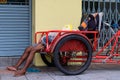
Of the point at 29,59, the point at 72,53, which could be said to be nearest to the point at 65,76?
the point at 72,53

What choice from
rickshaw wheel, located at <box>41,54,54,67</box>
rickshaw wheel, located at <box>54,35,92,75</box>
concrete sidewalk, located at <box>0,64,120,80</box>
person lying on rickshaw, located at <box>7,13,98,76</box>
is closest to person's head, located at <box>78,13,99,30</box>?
person lying on rickshaw, located at <box>7,13,98,76</box>

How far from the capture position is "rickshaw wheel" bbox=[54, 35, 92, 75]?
739 cm

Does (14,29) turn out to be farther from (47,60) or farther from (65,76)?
(65,76)

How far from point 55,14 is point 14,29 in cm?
124

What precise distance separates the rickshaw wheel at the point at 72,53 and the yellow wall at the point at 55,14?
3.31 ft

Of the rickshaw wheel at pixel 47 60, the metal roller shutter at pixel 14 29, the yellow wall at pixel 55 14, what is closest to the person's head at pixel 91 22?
the yellow wall at pixel 55 14

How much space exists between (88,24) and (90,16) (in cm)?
19

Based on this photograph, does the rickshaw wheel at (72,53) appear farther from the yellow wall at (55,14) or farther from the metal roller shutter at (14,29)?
the metal roller shutter at (14,29)

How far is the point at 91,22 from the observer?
7.87m

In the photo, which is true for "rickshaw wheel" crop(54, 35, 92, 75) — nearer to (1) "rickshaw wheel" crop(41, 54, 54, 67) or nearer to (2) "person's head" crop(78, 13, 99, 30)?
(2) "person's head" crop(78, 13, 99, 30)

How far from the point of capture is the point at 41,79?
719 cm

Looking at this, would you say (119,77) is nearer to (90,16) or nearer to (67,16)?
(90,16)

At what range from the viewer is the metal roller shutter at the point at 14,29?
29.4 feet

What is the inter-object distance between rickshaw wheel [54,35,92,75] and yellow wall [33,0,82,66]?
3.31ft
